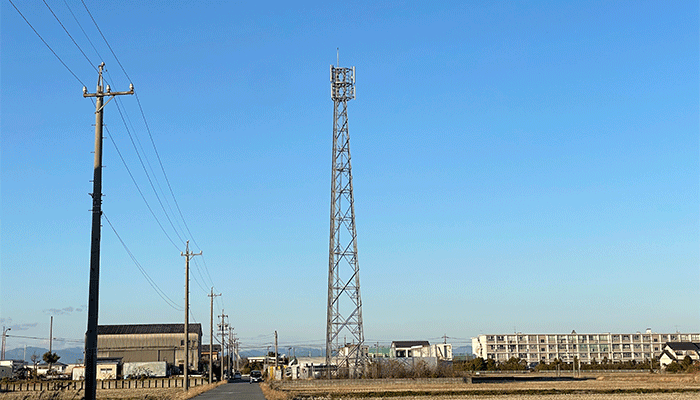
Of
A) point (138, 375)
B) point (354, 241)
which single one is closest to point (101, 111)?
point (354, 241)

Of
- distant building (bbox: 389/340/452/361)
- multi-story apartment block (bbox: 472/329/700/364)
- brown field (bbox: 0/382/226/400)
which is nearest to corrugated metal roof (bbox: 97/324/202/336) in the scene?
distant building (bbox: 389/340/452/361)

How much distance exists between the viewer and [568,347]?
519 feet

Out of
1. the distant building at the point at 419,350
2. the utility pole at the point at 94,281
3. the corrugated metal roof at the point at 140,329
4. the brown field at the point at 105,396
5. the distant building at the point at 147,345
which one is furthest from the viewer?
the distant building at the point at 419,350

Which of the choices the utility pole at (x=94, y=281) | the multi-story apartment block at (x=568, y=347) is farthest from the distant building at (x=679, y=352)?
the utility pole at (x=94, y=281)

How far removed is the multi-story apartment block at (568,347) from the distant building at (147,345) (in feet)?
251

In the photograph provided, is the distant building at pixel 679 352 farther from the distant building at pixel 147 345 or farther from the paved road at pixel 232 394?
the paved road at pixel 232 394

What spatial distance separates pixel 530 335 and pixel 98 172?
496 ft

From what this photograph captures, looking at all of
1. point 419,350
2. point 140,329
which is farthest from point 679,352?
point 140,329

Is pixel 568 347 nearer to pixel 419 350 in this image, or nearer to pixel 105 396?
pixel 419 350

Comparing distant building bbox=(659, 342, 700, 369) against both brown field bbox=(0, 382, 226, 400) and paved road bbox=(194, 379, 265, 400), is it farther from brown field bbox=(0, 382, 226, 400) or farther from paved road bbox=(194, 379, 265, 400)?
brown field bbox=(0, 382, 226, 400)

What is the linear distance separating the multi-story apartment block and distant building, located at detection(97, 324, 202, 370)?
76.7 m

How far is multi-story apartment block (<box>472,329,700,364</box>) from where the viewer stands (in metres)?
157

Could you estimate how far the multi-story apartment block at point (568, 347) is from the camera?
157m

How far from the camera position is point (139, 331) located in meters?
106
